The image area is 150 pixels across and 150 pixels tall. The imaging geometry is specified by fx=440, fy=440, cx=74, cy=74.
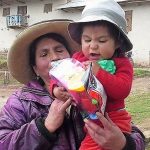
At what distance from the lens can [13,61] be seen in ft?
8.78

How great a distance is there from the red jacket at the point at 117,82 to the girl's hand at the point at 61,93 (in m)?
0.17

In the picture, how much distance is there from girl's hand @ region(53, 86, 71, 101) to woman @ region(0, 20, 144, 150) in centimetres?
3

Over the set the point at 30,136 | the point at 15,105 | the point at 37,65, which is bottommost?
the point at 30,136

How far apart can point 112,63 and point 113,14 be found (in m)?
0.26

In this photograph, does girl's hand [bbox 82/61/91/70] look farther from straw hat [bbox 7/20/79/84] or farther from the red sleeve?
straw hat [bbox 7/20/79/84]

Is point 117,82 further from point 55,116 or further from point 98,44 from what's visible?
point 55,116

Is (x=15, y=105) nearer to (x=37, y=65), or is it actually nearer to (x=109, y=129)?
(x=37, y=65)

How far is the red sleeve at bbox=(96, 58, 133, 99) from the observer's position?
2120 mm

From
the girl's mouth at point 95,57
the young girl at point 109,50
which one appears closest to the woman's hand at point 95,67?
the young girl at point 109,50

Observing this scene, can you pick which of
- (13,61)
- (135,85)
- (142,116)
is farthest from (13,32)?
(13,61)

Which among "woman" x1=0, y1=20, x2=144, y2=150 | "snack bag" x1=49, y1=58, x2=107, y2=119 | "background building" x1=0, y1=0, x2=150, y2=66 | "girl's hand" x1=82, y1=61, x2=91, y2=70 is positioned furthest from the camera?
"background building" x1=0, y1=0, x2=150, y2=66

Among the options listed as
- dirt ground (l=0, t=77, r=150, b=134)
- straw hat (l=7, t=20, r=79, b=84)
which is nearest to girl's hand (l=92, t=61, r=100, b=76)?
straw hat (l=7, t=20, r=79, b=84)

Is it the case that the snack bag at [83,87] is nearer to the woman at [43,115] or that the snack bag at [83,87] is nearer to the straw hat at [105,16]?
the woman at [43,115]

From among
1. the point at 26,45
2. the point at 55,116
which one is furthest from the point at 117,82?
the point at 26,45
